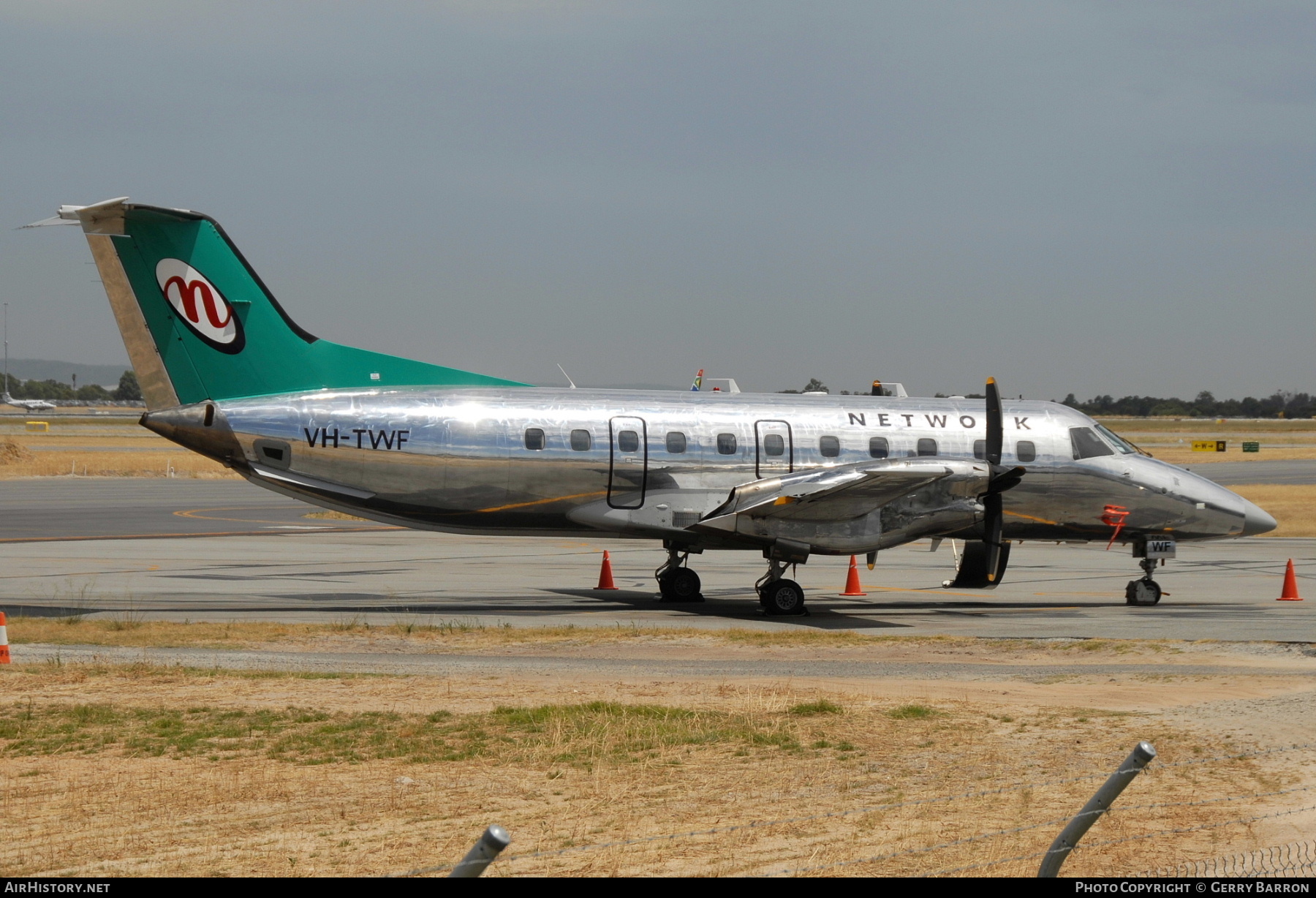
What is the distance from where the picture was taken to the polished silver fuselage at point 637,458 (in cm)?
2189

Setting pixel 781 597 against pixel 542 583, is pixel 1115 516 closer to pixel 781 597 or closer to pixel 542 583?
pixel 781 597

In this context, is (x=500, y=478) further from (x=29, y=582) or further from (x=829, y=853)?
(x=829, y=853)

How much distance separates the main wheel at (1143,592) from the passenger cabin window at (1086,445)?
2606 mm

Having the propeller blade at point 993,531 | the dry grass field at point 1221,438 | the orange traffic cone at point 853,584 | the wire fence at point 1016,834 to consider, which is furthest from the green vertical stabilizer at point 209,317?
the dry grass field at point 1221,438

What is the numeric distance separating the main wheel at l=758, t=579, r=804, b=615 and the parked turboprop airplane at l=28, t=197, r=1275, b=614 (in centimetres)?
3

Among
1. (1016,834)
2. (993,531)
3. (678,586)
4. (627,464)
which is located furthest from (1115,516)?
(1016,834)

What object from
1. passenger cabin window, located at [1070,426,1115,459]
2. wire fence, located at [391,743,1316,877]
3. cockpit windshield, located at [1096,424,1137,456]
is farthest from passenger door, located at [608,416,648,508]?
wire fence, located at [391,743,1316,877]

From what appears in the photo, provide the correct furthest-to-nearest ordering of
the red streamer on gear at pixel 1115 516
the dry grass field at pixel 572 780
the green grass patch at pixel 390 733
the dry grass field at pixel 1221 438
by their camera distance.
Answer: the dry grass field at pixel 1221 438, the red streamer on gear at pixel 1115 516, the green grass patch at pixel 390 733, the dry grass field at pixel 572 780

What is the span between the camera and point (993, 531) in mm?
21984

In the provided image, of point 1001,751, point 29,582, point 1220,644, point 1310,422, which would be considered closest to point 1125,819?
point 1001,751

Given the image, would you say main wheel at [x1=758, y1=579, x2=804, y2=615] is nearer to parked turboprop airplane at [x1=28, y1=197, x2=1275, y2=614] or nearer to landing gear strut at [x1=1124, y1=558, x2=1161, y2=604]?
parked turboprop airplane at [x1=28, y1=197, x2=1275, y2=614]

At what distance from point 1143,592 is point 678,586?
8.97 m

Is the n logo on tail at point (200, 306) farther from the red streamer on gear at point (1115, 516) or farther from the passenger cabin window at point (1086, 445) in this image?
the red streamer on gear at point (1115, 516)

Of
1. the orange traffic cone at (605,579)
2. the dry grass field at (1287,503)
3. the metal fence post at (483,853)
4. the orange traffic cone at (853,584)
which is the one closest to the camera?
the metal fence post at (483,853)
